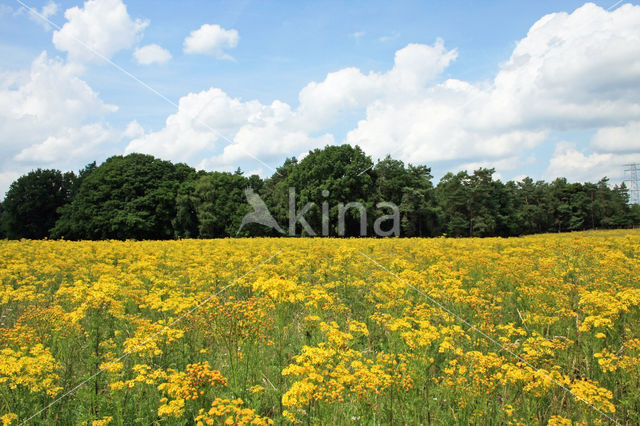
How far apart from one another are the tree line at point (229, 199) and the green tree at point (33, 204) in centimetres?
13

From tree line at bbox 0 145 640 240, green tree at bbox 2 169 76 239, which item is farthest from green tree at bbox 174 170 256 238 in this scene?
green tree at bbox 2 169 76 239

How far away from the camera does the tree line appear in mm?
42969

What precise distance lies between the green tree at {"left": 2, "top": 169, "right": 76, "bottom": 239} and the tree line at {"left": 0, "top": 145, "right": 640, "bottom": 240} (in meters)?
0.13

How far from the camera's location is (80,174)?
62.2 metres

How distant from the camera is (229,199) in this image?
49938 mm

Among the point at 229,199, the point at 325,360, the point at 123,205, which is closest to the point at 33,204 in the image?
the point at 123,205

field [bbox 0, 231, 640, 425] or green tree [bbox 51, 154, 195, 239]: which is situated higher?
green tree [bbox 51, 154, 195, 239]

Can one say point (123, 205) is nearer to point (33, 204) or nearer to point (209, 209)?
point (209, 209)

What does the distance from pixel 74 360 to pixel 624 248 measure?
646 inches

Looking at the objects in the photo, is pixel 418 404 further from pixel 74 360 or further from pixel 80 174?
pixel 80 174

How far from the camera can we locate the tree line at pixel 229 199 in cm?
4297

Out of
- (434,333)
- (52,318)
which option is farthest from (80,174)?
(434,333)

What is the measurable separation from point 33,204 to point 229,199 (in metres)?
31.6

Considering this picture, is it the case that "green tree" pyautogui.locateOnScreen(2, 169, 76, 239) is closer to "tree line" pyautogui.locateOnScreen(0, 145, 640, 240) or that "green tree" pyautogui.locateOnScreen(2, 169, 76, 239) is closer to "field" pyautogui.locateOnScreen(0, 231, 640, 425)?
"tree line" pyautogui.locateOnScreen(0, 145, 640, 240)
